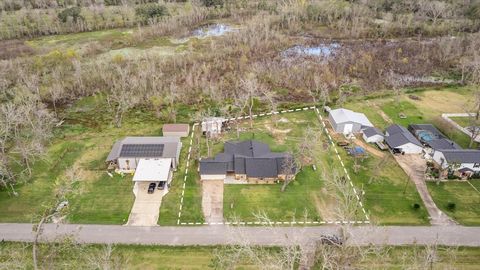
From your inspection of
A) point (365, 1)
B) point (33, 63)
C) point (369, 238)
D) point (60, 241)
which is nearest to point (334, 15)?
point (365, 1)

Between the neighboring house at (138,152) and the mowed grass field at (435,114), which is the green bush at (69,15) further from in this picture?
the mowed grass field at (435,114)

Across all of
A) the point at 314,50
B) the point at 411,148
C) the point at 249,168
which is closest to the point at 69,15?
the point at 314,50

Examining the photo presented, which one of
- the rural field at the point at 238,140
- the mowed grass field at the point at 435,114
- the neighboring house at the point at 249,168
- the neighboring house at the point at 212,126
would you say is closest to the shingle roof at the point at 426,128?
the rural field at the point at 238,140

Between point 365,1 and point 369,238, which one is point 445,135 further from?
point 365,1

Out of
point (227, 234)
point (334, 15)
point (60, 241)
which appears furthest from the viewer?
point (334, 15)

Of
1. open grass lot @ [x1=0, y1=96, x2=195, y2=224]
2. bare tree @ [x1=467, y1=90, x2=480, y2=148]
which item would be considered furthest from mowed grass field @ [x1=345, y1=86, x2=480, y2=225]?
open grass lot @ [x1=0, y1=96, x2=195, y2=224]
